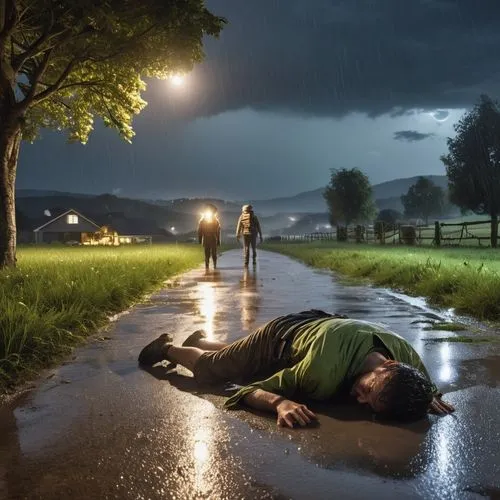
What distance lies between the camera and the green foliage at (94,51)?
13.2 metres

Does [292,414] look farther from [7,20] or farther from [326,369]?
[7,20]

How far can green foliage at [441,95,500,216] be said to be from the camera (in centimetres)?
4594

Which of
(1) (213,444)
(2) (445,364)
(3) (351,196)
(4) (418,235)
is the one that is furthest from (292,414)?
(3) (351,196)

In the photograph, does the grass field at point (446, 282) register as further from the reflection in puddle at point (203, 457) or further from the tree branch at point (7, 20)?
the tree branch at point (7, 20)

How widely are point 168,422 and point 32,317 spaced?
2880 mm

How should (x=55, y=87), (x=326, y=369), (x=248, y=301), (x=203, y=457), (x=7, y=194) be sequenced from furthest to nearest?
1. (x=55, y=87)
2. (x=7, y=194)
3. (x=248, y=301)
4. (x=326, y=369)
5. (x=203, y=457)

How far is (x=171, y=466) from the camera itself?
304 cm

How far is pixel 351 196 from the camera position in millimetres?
92938

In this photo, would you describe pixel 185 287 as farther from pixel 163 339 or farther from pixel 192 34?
pixel 163 339

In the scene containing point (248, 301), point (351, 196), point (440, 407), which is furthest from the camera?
point (351, 196)

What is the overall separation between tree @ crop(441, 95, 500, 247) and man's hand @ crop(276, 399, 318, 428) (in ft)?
148

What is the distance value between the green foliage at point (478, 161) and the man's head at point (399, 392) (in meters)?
45.1

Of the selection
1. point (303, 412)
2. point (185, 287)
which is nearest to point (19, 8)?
point (185, 287)

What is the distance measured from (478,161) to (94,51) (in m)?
38.7
